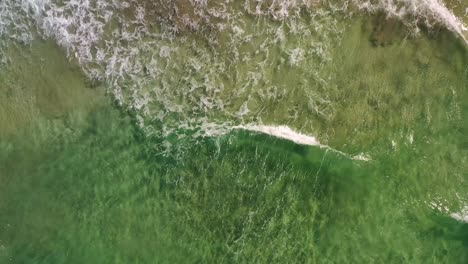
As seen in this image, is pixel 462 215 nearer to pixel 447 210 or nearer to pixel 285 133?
pixel 447 210

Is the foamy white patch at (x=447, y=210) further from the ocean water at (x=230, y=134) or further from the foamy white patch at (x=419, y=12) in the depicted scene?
the foamy white patch at (x=419, y=12)

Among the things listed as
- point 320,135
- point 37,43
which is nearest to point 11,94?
point 37,43

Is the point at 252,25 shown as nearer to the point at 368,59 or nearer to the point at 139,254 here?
the point at 368,59

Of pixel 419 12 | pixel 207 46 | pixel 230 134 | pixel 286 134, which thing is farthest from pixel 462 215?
pixel 207 46

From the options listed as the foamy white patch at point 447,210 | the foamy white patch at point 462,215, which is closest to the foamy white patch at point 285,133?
the foamy white patch at point 447,210

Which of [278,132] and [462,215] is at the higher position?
[278,132]

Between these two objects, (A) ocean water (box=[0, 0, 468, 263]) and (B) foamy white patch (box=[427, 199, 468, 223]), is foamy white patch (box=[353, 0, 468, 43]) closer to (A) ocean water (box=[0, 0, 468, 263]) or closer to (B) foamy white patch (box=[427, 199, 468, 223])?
(A) ocean water (box=[0, 0, 468, 263])
